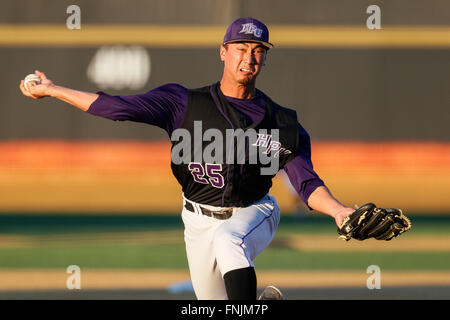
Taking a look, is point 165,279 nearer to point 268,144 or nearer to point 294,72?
point 268,144

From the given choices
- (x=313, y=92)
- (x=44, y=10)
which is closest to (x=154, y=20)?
(x=44, y=10)

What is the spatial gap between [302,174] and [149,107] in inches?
39.8

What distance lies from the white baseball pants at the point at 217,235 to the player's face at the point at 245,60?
30.4 inches

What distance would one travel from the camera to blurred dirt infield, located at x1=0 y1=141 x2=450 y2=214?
56.3ft

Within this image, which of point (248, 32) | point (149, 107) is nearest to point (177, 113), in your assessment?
point (149, 107)

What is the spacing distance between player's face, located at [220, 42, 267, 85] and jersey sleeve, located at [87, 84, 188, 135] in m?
0.36

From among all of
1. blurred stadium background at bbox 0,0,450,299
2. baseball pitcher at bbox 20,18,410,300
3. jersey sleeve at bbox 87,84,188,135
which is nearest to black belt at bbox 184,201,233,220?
baseball pitcher at bbox 20,18,410,300

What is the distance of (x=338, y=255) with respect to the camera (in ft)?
38.6

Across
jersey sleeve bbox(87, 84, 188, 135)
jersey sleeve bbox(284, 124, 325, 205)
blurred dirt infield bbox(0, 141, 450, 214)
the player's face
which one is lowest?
jersey sleeve bbox(284, 124, 325, 205)

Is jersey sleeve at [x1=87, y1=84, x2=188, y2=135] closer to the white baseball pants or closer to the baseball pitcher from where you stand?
the baseball pitcher

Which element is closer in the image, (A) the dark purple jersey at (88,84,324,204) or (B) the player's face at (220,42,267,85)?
(A) the dark purple jersey at (88,84,324,204)

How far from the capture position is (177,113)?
4926 millimetres

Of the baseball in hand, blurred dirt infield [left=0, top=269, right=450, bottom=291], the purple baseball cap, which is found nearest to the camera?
the baseball in hand

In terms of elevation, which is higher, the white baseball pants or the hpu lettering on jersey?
the hpu lettering on jersey
